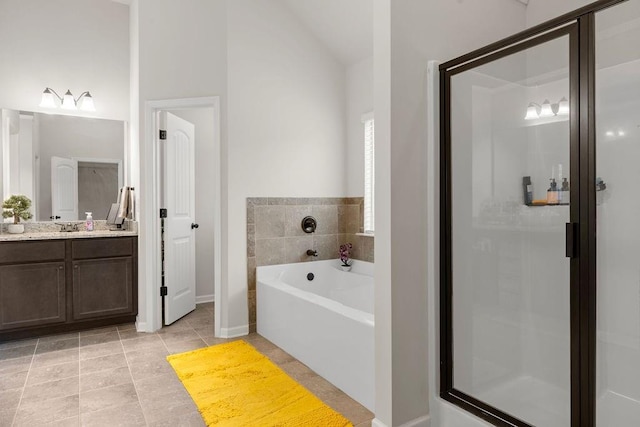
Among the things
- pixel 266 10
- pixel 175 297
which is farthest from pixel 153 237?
pixel 266 10

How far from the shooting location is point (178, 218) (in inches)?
160

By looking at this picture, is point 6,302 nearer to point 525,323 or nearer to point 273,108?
point 273,108

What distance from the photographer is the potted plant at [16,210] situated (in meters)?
3.72

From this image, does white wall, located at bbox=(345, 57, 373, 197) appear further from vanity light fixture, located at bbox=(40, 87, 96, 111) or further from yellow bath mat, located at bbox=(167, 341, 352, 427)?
vanity light fixture, located at bbox=(40, 87, 96, 111)

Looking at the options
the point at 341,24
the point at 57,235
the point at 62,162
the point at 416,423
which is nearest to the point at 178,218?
the point at 57,235

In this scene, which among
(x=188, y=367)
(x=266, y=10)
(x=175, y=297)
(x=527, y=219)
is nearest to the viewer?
(x=527, y=219)

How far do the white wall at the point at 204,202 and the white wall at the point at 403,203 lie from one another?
3386mm

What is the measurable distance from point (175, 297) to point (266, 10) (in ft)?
9.49

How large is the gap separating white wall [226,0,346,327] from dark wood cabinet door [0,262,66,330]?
1538mm

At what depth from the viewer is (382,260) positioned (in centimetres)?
202

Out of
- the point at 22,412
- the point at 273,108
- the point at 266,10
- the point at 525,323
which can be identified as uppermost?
the point at 266,10

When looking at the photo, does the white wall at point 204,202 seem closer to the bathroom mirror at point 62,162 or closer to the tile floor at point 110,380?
the bathroom mirror at point 62,162

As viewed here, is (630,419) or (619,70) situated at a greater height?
(619,70)

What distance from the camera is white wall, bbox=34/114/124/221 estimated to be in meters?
3.98
